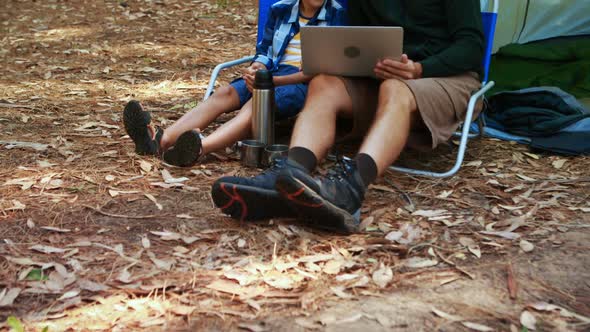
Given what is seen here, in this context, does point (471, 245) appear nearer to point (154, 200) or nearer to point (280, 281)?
point (280, 281)

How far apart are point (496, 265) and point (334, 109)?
3.69 feet

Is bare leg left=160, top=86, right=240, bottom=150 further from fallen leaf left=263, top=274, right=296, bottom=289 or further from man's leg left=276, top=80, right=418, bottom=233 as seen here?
fallen leaf left=263, top=274, right=296, bottom=289

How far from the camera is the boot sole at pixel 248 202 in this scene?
245 cm

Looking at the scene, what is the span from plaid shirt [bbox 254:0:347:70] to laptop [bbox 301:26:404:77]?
0.49 meters

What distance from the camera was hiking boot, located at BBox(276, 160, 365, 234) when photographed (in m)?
2.33

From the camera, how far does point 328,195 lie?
2.46 meters

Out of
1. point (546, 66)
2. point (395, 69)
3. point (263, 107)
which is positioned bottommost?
point (263, 107)

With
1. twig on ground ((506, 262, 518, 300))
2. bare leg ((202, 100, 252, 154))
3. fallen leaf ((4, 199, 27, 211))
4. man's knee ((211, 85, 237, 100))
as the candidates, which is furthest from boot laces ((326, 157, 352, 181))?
fallen leaf ((4, 199, 27, 211))

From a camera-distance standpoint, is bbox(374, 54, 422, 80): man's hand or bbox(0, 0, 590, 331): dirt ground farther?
bbox(374, 54, 422, 80): man's hand

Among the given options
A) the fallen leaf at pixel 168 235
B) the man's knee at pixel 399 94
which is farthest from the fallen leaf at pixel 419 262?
the fallen leaf at pixel 168 235

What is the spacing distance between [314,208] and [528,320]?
2.78 ft

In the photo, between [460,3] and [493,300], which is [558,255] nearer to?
[493,300]

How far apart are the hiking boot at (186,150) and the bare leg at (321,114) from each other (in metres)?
0.59

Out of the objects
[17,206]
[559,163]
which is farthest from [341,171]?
[559,163]
